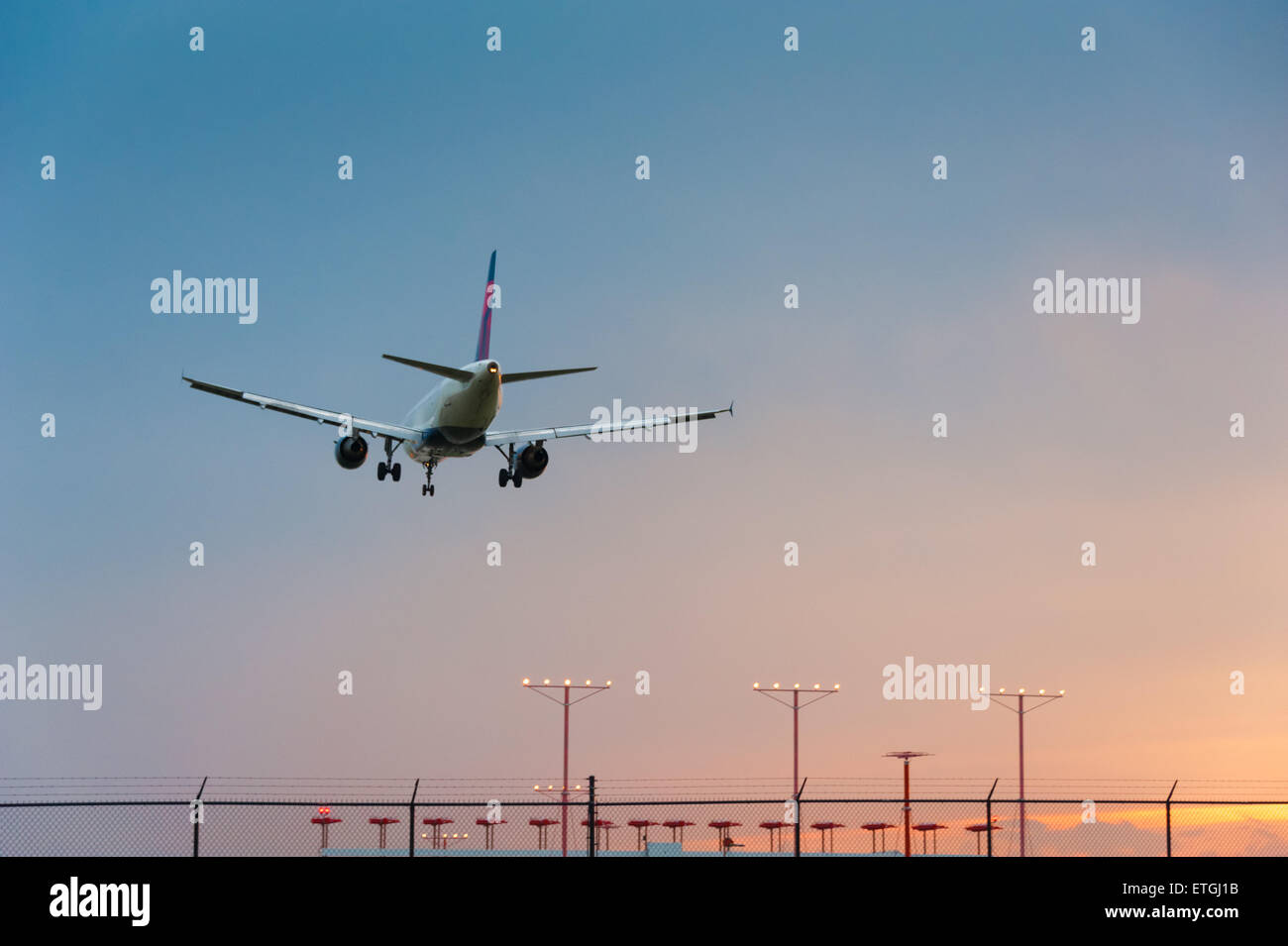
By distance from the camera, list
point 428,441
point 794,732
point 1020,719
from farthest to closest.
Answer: point 1020,719 < point 794,732 < point 428,441

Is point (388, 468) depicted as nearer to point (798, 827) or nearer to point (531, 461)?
point (531, 461)

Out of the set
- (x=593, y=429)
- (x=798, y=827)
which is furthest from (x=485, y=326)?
(x=798, y=827)

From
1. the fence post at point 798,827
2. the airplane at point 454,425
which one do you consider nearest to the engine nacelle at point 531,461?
the airplane at point 454,425

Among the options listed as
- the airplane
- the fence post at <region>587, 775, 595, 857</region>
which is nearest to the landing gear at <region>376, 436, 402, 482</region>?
the airplane

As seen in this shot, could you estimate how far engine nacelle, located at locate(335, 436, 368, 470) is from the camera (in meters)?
61.1

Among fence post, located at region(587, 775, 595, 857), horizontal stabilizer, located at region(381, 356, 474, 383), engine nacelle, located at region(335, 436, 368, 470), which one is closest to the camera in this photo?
fence post, located at region(587, 775, 595, 857)

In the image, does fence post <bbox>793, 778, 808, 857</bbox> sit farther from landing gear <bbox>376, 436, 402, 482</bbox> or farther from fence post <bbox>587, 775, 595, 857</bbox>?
landing gear <bbox>376, 436, 402, 482</bbox>

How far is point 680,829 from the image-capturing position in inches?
3625

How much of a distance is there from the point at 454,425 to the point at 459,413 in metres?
0.82

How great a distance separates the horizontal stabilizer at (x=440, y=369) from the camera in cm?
5297
